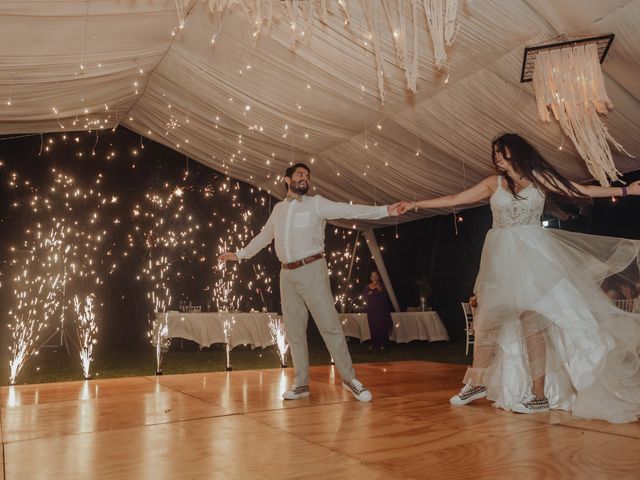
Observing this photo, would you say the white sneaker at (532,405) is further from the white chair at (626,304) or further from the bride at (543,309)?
the white chair at (626,304)

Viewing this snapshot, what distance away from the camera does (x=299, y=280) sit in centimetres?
293

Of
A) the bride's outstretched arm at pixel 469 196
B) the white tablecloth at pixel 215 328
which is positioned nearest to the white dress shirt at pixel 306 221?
the bride's outstretched arm at pixel 469 196

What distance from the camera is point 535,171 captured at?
2.58 m

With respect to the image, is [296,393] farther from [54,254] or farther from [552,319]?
[54,254]

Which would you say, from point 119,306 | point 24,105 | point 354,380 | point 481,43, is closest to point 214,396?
point 354,380

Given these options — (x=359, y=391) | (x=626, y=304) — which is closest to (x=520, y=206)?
(x=626, y=304)

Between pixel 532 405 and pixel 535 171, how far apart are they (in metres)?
1.13

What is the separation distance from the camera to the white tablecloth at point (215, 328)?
22.1 feet

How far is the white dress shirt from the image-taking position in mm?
2969

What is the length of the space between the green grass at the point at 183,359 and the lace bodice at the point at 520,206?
3.41 m

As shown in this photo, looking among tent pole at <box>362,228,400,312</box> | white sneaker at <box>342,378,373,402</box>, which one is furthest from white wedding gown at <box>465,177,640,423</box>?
tent pole at <box>362,228,400,312</box>

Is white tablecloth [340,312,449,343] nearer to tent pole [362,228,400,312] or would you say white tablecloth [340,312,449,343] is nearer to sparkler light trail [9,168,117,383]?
tent pole [362,228,400,312]

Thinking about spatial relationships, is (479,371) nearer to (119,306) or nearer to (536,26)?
(536,26)

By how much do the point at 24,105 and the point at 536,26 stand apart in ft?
15.1
